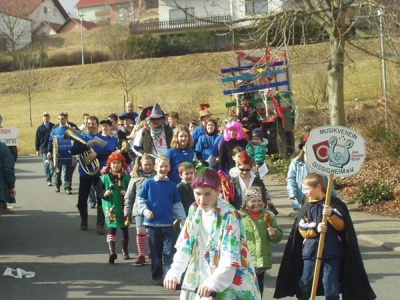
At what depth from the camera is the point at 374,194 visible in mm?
14414

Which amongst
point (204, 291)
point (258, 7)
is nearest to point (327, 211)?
point (204, 291)

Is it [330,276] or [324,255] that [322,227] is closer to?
[324,255]

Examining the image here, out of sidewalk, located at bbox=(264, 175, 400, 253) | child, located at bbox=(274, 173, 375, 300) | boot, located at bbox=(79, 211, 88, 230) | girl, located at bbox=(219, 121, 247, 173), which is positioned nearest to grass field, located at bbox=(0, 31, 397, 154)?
sidewalk, located at bbox=(264, 175, 400, 253)

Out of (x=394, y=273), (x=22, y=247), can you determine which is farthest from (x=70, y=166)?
(x=394, y=273)

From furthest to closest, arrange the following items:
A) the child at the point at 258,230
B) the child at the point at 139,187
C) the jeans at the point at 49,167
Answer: the jeans at the point at 49,167, the child at the point at 139,187, the child at the point at 258,230

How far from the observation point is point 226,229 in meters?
5.32

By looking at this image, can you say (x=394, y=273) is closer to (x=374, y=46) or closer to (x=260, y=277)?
(x=260, y=277)

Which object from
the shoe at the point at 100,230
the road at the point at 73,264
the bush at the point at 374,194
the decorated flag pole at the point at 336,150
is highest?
the decorated flag pole at the point at 336,150

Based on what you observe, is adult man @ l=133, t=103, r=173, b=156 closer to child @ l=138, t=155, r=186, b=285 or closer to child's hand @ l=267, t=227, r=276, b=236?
child @ l=138, t=155, r=186, b=285

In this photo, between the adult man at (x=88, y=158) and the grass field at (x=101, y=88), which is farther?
the grass field at (x=101, y=88)

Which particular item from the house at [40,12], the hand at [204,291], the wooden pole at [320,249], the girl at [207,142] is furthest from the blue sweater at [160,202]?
the house at [40,12]

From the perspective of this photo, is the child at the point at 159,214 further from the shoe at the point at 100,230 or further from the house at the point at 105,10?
the house at the point at 105,10

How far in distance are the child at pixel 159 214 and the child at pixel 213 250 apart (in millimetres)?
3511

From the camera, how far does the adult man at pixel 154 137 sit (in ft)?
39.4
